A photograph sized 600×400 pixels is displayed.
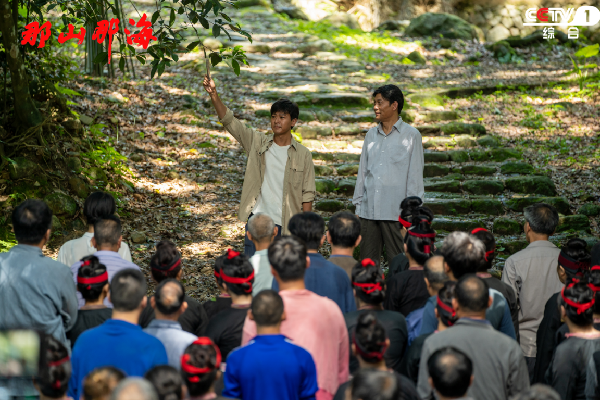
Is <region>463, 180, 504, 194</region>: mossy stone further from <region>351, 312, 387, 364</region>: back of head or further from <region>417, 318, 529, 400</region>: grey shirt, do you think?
<region>351, 312, 387, 364</region>: back of head

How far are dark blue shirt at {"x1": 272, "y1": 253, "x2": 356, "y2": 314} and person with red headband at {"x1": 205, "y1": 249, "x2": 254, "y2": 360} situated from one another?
0.91ft

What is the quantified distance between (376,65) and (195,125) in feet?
19.2

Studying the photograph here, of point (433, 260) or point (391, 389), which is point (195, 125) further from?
point (391, 389)

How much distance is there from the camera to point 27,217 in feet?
11.1

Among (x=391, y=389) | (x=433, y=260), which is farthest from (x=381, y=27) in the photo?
(x=391, y=389)

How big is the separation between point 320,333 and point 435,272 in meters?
0.93

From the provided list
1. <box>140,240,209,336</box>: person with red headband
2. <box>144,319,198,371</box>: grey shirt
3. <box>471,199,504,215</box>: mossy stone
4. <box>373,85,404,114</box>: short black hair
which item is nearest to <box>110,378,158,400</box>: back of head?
<box>144,319,198,371</box>: grey shirt

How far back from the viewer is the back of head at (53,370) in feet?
8.29

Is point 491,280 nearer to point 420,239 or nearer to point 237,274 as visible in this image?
point 420,239

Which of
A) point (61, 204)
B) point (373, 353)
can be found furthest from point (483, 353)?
point (61, 204)

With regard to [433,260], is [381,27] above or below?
above

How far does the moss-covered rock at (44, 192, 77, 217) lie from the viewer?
256 inches

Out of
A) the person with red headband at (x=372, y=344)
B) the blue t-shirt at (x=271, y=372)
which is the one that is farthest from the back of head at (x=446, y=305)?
the blue t-shirt at (x=271, y=372)

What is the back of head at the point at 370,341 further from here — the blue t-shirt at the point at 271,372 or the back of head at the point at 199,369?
the back of head at the point at 199,369
